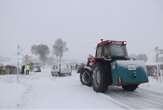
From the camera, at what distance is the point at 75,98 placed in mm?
10914

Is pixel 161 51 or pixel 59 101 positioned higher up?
pixel 161 51

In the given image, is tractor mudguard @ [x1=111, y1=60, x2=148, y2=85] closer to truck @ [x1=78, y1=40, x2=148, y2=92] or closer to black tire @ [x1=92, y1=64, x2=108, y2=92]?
truck @ [x1=78, y1=40, x2=148, y2=92]

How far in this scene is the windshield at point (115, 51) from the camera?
44.9 feet

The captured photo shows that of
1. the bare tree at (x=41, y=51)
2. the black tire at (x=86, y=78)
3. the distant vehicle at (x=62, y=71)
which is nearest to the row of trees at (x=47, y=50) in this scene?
the bare tree at (x=41, y=51)

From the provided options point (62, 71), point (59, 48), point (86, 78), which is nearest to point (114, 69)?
point (86, 78)

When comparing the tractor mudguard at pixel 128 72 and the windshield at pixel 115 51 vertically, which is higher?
the windshield at pixel 115 51

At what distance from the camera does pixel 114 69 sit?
11992 millimetres

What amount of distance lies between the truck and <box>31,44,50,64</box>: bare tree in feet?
265

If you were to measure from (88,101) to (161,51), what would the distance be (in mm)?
9381

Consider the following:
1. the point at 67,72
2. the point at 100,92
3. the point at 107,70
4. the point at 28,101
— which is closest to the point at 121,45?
the point at 107,70

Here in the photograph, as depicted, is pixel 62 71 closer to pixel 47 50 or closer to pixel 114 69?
pixel 114 69

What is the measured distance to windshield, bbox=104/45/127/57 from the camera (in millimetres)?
13672

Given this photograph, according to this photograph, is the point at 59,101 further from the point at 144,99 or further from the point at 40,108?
the point at 144,99

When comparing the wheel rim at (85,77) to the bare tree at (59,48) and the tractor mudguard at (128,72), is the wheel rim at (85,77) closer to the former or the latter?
the tractor mudguard at (128,72)
